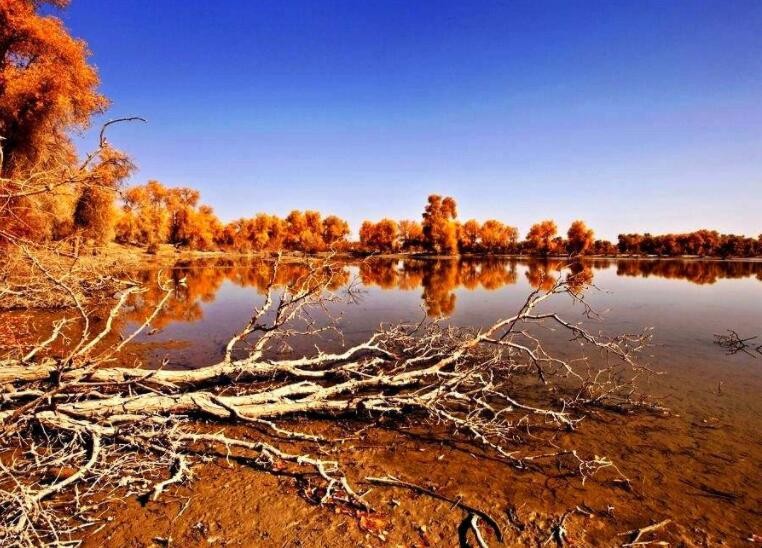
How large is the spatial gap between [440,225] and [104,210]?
86733 mm

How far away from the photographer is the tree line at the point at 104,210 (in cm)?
Result: 895

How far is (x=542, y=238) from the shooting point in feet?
424

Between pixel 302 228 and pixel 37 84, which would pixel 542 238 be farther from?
pixel 37 84

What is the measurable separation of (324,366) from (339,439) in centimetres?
452

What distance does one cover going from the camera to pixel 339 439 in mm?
6457

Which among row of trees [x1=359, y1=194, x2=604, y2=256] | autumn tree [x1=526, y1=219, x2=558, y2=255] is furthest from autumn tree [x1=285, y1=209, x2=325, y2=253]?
autumn tree [x1=526, y1=219, x2=558, y2=255]

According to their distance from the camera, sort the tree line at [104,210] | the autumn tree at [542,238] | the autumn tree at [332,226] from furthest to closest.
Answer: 1. the autumn tree at [542,238]
2. the autumn tree at [332,226]
3. the tree line at [104,210]

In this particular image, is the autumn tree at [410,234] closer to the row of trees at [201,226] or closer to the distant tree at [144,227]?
the row of trees at [201,226]

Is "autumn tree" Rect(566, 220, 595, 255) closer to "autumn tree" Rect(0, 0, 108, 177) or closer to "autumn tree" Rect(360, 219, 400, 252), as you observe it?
"autumn tree" Rect(360, 219, 400, 252)

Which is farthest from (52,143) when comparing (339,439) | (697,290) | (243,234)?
(243,234)

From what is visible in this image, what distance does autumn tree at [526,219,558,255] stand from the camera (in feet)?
416

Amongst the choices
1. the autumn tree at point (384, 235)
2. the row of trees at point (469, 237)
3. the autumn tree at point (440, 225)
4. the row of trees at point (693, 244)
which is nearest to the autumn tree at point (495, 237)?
the row of trees at point (469, 237)

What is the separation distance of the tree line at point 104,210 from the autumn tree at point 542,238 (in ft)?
1.21

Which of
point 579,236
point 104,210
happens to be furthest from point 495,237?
point 104,210
